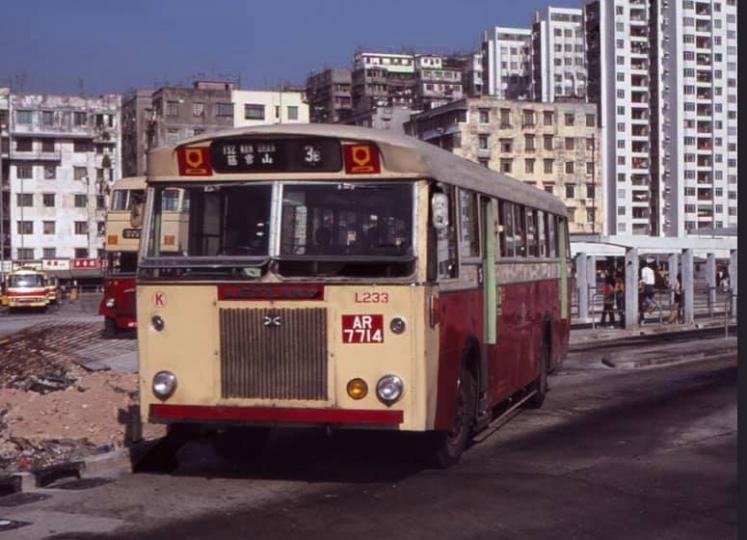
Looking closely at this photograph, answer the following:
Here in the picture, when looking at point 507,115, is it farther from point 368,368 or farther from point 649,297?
point 368,368

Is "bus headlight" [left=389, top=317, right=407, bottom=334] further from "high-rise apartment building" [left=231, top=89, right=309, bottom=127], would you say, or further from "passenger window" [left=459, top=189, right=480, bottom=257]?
"high-rise apartment building" [left=231, top=89, right=309, bottom=127]

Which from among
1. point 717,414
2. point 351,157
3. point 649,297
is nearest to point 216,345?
point 351,157

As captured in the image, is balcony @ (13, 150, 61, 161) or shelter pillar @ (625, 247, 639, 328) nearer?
shelter pillar @ (625, 247, 639, 328)

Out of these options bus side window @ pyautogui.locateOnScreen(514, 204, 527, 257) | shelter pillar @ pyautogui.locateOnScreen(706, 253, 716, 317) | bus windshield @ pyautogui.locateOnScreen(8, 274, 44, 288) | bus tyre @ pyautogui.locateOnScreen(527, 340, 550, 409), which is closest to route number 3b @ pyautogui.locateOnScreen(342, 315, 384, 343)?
bus side window @ pyautogui.locateOnScreen(514, 204, 527, 257)

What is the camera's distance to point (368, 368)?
30.6ft

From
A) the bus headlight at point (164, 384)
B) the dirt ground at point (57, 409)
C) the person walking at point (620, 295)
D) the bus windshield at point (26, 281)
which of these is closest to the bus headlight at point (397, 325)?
the bus headlight at point (164, 384)

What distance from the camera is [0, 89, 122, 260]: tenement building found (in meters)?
106

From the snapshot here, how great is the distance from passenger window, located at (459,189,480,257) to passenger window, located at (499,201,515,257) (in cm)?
126

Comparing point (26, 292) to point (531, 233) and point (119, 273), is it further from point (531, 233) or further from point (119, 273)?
point (531, 233)

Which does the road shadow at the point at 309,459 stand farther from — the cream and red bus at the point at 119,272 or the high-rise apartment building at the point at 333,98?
the high-rise apartment building at the point at 333,98

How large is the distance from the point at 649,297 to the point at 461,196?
1052 inches

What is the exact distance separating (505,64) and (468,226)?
149482 millimetres

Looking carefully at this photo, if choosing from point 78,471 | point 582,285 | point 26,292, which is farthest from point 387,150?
point 26,292

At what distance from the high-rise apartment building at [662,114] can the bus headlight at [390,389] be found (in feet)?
384
